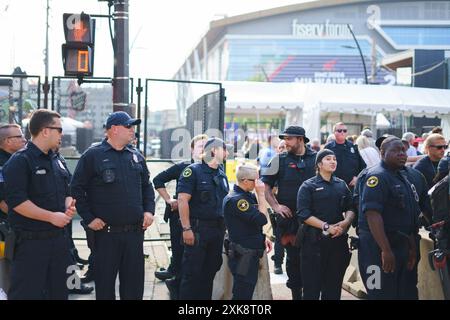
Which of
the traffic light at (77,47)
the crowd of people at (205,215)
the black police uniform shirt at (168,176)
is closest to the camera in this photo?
the crowd of people at (205,215)

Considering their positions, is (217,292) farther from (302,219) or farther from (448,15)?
(448,15)

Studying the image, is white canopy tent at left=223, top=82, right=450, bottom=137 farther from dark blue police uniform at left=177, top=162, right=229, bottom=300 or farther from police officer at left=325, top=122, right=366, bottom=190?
dark blue police uniform at left=177, top=162, right=229, bottom=300

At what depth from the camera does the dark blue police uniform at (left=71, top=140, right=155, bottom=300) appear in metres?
5.58

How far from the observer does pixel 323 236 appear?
6348 mm

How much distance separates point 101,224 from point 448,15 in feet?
262

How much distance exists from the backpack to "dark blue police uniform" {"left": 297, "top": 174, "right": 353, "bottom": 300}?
794 millimetres

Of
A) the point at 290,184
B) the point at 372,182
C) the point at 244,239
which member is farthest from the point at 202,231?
the point at 372,182

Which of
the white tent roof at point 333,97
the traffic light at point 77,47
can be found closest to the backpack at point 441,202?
the traffic light at point 77,47

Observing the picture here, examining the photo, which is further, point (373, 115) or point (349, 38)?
point (349, 38)

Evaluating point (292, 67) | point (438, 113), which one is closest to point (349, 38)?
point (292, 67)

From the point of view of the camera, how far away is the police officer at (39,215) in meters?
5.13

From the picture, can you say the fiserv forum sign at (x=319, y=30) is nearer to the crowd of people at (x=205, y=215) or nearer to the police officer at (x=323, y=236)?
the crowd of people at (x=205, y=215)

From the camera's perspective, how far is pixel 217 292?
6.82 meters

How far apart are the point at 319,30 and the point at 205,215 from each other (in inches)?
3739
